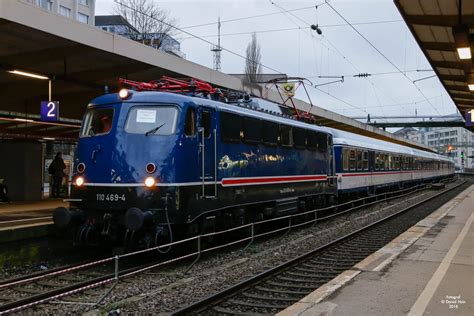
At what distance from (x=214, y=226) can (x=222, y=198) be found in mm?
596

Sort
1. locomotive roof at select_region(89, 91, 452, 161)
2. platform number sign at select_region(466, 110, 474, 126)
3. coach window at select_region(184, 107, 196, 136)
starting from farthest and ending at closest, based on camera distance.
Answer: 1. platform number sign at select_region(466, 110, 474, 126)
2. locomotive roof at select_region(89, 91, 452, 161)
3. coach window at select_region(184, 107, 196, 136)

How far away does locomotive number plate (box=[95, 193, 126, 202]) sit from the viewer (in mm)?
9266

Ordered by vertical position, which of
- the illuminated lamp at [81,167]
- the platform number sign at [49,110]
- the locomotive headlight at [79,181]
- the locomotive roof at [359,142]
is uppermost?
the platform number sign at [49,110]

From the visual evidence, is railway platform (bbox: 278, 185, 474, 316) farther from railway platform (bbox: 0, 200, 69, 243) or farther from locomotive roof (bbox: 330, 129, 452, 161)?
locomotive roof (bbox: 330, 129, 452, 161)

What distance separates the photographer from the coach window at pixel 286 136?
13662 millimetres

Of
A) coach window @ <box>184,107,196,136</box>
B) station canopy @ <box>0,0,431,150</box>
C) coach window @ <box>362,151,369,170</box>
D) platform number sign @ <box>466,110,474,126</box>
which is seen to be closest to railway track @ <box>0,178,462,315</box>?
coach window @ <box>184,107,196,136</box>

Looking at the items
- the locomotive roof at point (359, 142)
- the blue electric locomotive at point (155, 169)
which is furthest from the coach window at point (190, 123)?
the locomotive roof at point (359, 142)

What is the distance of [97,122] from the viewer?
33.2ft

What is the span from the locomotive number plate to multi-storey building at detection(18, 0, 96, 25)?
51.4 metres

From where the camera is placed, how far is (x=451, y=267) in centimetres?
877

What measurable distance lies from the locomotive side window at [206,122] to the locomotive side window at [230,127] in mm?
455

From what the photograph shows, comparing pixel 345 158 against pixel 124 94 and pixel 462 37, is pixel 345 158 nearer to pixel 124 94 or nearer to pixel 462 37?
pixel 462 37

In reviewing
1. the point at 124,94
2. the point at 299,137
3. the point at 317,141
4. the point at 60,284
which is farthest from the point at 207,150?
the point at 317,141

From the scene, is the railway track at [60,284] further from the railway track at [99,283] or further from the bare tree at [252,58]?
the bare tree at [252,58]
